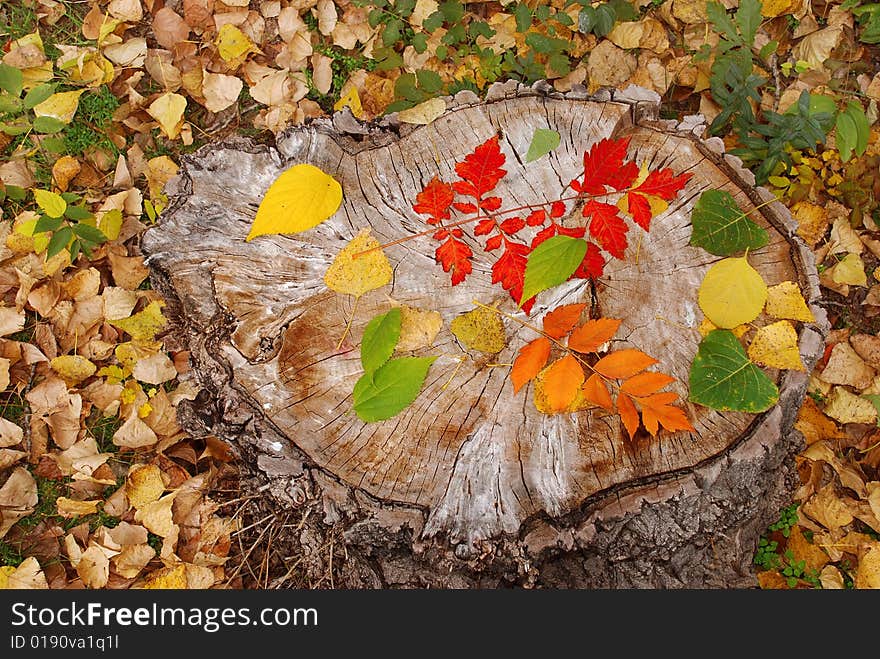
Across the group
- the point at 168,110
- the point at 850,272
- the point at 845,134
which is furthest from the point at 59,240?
the point at 850,272

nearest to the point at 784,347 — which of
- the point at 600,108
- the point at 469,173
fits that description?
the point at 600,108

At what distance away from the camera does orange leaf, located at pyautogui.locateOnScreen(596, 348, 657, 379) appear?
1546mm

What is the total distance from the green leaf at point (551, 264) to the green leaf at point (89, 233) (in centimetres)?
144

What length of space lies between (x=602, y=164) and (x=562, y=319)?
0.37 meters

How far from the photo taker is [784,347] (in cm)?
161

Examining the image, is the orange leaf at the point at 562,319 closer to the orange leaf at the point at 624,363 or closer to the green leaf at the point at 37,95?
the orange leaf at the point at 624,363

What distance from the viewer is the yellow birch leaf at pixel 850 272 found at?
2.19 metres

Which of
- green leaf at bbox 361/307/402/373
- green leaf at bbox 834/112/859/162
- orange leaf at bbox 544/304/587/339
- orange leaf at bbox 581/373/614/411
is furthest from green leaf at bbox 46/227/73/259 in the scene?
green leaf at bbox 834/112/859/162

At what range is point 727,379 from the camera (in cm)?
153

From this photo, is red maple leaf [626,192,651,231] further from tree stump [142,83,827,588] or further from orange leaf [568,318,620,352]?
orange leaf [568,318,620,352]

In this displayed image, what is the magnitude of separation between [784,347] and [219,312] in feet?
4.43

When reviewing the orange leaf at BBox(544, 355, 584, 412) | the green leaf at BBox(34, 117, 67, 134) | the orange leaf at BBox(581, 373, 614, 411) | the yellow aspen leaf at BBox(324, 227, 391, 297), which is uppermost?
the green leaf at BBox(34, 117, 67, 134)

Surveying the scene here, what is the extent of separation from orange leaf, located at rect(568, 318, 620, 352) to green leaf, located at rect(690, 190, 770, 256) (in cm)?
31

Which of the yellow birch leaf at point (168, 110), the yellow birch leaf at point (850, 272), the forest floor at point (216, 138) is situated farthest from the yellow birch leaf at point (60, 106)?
the yellow birch leaf at point (850, 272)
